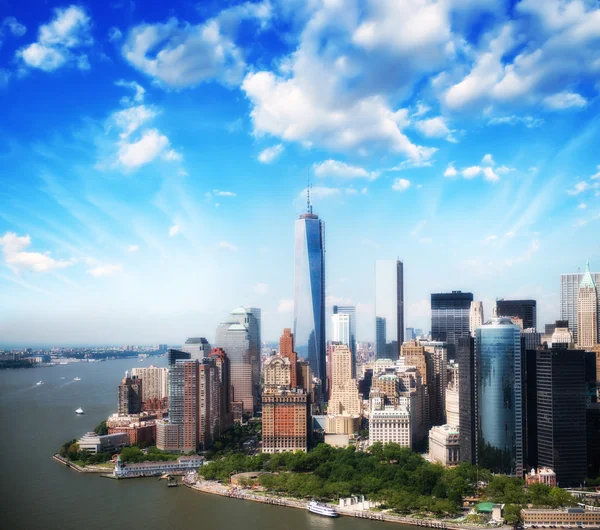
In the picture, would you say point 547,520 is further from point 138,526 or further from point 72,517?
point 72,517

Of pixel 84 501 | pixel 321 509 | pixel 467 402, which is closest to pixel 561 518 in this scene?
pixel 467 402

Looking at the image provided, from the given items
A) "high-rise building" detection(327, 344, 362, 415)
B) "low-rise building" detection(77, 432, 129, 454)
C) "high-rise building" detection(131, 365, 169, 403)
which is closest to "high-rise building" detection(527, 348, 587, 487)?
"high-rise building" detection(327, 344, 362, 415)

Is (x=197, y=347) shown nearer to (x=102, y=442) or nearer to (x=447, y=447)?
(x=102, y=442)

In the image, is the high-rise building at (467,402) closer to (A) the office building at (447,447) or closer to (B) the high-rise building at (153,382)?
(A) the office building at (447,447)

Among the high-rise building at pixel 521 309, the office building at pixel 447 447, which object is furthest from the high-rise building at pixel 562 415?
the high-rise building at pixel 521 309

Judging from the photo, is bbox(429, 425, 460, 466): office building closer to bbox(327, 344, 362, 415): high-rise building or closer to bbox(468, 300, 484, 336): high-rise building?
bbox(327, 344, 362, 415): high-rise building
